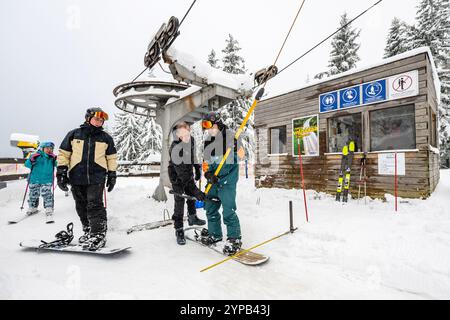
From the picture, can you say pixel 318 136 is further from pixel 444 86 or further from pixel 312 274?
pixel 444 86

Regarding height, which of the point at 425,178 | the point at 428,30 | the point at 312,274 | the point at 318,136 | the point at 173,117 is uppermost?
the point at 428,30

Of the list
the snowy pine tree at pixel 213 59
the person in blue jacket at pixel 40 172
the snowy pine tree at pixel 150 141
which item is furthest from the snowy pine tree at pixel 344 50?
the person in blue jacket at pixel 40 172

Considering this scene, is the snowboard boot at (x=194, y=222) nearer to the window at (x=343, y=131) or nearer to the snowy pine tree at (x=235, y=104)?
the window at (x=343, y=131)

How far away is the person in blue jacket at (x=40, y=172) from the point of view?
6344 mm

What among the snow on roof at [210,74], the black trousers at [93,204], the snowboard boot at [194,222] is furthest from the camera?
the snow on roof at [210,74]

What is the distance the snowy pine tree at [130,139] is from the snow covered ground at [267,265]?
2707 centimetres

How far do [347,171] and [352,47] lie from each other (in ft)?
66.9

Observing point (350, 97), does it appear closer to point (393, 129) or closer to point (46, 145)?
point (393, 129)

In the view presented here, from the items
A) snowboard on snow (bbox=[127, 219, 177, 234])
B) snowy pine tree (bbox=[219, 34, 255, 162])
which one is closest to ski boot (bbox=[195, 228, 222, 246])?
snowboard on snow (bbox=[127, 219, 177, 234])

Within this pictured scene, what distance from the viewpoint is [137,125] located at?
32.2 metres

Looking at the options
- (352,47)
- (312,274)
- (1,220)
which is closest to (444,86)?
(352,47)

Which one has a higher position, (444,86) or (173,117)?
(444,86)

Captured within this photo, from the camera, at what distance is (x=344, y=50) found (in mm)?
22547

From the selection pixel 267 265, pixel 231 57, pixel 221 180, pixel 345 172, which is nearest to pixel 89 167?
pixel 221 180
